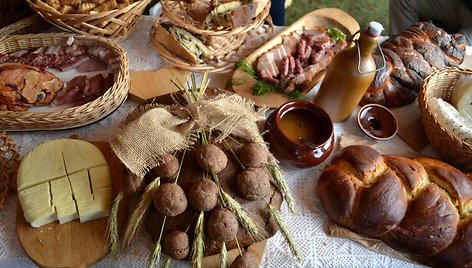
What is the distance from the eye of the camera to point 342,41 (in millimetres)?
1648

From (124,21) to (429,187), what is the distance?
117 centimetres

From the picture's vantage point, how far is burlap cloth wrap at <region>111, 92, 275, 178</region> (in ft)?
3.55

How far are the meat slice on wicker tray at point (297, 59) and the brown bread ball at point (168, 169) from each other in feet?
1.81

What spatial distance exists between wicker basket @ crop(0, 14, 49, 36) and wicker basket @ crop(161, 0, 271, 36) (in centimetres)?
54

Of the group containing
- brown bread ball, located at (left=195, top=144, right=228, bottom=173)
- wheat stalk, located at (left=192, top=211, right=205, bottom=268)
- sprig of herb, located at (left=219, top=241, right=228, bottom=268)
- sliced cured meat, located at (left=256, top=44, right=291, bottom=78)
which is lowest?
sprig of herb, located at (left=219, top=241, right=228, bottom=268)

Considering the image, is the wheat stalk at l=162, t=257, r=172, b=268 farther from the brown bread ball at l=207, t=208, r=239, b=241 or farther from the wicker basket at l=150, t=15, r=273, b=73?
the wicker basket at l=150, t=15, r=273, b=73

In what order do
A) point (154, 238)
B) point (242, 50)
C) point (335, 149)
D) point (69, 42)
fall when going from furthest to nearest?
point (242, 50) → point (69, 42) → point (335, 149) → point (154, 238)

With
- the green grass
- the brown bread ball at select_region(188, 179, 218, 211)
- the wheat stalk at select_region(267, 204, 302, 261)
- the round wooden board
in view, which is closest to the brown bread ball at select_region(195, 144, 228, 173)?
the brown bread ball at select_region(188, 179, 218, 211)

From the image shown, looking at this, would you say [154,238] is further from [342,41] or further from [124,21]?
[342,41]

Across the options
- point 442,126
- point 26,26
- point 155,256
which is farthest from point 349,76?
point 26,26

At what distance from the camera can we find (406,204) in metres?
1.10

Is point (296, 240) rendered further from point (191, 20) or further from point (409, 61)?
point (191, 20)

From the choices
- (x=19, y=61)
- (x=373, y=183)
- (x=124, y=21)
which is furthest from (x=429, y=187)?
(x=19, y=61)

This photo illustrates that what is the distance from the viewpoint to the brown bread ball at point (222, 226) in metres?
1.00
